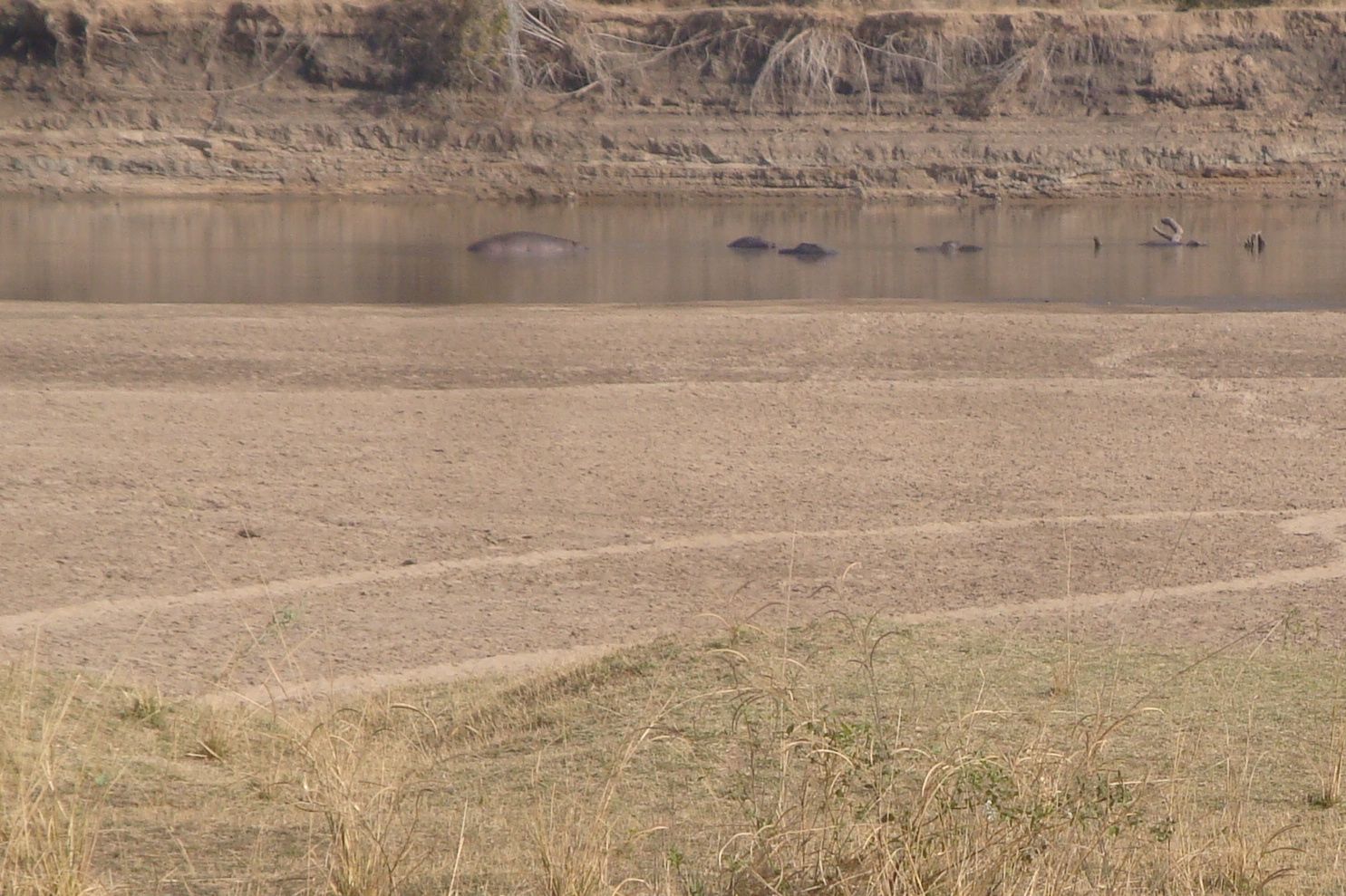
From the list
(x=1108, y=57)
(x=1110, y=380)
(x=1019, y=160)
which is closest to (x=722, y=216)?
(x=1019, y=160)

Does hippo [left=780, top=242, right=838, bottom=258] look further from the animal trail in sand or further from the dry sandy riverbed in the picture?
the animal trail in sand

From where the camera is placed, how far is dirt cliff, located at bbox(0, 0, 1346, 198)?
39469mm

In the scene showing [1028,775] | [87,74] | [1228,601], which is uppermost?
[87,74]

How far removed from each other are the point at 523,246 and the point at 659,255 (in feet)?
7.43

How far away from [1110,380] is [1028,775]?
11.7 meters

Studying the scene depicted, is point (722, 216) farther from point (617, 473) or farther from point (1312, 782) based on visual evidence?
point (1312, 782)

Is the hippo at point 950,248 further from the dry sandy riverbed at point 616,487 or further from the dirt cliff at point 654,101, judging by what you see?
the dry sandy riverbed at point 616,487

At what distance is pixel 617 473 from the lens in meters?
11.5

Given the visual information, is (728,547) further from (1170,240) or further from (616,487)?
(1170,240)

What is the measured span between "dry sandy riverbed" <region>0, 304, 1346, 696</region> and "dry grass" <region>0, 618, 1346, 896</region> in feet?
1.92

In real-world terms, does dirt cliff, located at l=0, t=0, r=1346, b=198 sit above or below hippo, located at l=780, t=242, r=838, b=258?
above

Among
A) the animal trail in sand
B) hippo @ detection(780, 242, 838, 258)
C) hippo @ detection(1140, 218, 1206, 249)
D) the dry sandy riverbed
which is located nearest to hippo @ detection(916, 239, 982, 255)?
hippo @ detection(780, 242, 838, 258)

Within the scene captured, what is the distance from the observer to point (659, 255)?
93.9 ft

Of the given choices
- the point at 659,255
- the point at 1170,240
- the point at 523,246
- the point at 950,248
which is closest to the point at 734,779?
the point at 523,246
